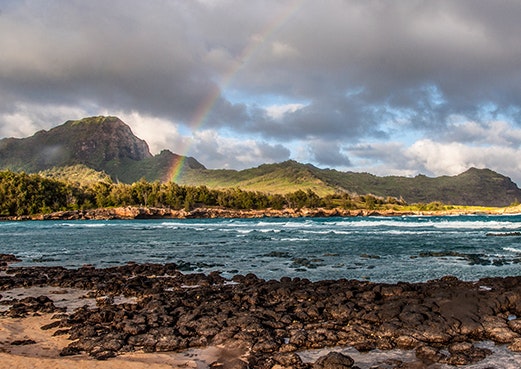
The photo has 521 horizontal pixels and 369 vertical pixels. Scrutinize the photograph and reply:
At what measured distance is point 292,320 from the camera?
1577cm

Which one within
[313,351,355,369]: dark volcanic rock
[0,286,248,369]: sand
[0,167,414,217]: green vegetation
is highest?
[0,167,414,217]: green vegetation

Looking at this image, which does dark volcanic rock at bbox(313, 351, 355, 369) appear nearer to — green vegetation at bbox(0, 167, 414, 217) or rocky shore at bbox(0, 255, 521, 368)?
rocky shore at bbox(0, 255, 521, 368)

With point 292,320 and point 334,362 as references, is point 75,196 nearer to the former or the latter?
point 292,320

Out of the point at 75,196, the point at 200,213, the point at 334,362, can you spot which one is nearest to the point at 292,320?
the point at 334,362

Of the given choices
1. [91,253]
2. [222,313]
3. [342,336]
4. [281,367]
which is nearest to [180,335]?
[222,313]

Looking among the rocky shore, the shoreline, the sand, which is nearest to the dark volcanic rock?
the rocky shore

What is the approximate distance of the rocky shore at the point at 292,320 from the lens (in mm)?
12656

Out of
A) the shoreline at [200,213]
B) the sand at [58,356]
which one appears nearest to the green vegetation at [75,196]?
the shoreline at [200,213]

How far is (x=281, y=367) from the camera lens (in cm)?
1134

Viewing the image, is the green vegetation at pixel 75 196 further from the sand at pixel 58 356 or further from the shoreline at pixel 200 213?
the sand at pixel 58 356

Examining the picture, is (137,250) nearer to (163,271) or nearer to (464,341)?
(163,271)

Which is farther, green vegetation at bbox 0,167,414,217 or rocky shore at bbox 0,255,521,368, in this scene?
green vegetation at bbox 0,167,414,217

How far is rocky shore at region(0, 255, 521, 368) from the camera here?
12656 millimetres

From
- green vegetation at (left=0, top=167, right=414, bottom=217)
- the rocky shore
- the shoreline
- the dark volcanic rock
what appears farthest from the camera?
green vegetation at (left=0, top=167, right=414, bottom=217)
